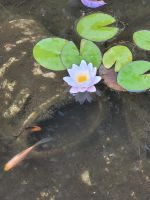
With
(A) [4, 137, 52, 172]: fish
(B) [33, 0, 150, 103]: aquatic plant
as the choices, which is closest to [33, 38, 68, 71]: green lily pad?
(B) [33, 0, 150, 103]: aquatic plant

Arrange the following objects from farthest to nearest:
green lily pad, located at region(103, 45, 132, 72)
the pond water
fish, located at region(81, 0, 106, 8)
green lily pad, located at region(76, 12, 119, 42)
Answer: fish, located at region(81, 0, 106, 8), green lily pad, located at region(76, 12, 119, 42), green lily pad, located at region(103, 45, 132, 72), the pond water

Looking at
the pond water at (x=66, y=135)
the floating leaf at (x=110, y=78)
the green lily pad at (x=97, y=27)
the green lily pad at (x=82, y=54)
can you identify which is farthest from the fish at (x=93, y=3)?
the floating leaf at (x=110, y=78)

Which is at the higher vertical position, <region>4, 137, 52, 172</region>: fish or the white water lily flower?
the white water lily flower

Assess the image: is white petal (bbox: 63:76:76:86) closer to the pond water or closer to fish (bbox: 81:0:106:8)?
the pond water

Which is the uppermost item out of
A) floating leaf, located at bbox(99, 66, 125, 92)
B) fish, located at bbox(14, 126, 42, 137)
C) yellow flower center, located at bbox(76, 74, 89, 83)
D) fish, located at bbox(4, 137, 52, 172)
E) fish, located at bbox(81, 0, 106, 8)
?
fish, located at bbox(81, 0, 106, 8)

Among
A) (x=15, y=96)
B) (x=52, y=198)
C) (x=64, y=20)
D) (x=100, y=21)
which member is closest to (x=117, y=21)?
(x=100, y=21)

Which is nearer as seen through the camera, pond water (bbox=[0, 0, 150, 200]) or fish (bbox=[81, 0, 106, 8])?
pond water (bbox=[0, 0, 150, 200])
